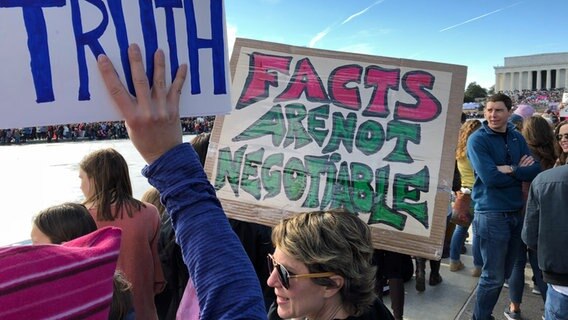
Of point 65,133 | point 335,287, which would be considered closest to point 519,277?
point 335,287

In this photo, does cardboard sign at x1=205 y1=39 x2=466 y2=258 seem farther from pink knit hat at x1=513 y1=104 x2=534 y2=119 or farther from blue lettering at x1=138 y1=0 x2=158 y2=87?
pink knit hat at x1=513 y1=104 x2=534 y2=119

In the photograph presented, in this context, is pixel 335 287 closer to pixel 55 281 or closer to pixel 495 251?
pixel 55 281

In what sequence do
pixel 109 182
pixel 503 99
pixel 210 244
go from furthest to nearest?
1. pixel 503 99
2. pixel 109 182
3. pixel 210 244

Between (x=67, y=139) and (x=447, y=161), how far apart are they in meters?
33.5

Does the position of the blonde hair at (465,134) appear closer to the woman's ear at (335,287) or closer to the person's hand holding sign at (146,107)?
the woman's ear at (335,287)

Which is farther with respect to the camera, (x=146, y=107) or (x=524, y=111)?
(x=524, y=111)

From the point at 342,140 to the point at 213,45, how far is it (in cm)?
153

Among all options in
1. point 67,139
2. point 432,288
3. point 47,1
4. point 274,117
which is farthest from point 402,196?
point 67,139

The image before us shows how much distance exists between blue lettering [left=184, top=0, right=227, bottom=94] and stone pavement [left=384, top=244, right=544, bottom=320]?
11.4 feet

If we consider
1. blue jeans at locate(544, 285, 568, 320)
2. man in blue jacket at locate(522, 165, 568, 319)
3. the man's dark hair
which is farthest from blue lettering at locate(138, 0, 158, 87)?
the man's dark hair

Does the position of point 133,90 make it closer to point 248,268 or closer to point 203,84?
point 203,84

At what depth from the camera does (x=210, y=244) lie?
2.89 ft

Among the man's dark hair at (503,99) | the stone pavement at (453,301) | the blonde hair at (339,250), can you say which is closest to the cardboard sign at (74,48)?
the blonde hair at (339,250)

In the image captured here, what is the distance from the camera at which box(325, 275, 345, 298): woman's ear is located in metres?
1.48
